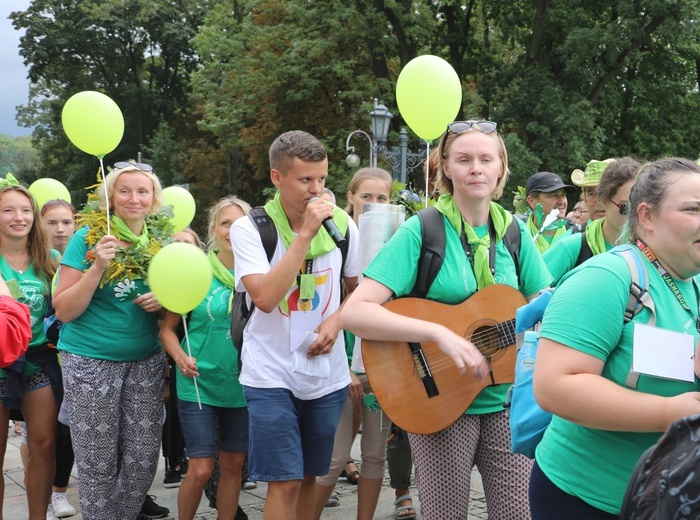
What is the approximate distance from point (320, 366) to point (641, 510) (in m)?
2.58

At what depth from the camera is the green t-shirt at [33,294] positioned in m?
4.89

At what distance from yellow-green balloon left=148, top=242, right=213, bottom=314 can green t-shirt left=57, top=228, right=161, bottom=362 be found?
23 centimetres

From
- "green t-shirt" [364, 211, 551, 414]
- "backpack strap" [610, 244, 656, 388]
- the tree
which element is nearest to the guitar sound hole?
"green t-shirt" [364, 211, 551, 414]

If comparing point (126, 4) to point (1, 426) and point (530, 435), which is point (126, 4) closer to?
point (1, 426)

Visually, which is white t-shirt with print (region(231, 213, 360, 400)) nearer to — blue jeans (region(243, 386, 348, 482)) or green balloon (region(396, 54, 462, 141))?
blue jeans (region(243, 386, 348, 482))

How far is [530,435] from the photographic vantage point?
96.0 inches

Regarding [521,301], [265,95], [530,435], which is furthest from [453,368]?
[265,95]

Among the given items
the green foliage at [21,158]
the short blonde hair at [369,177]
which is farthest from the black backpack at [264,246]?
the green foliage at [21,158]

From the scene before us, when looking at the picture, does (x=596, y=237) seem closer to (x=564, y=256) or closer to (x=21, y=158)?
(x=564, y=256)

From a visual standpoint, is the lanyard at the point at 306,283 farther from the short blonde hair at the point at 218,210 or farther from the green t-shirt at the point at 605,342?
the green t-shirt at the point at 605,342

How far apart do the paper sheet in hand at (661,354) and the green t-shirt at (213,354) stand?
3043 millimetres

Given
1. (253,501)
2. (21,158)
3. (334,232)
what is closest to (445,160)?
(334,232)

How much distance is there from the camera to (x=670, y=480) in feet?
3.87

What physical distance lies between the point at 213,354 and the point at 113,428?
70cm
